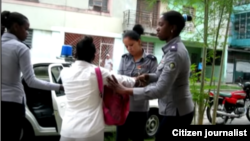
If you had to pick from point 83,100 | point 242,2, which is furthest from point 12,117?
point 242,2

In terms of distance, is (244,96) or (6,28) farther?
(244,96)

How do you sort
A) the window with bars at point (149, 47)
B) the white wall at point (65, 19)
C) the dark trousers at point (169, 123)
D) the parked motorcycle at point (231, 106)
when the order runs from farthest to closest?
the window with bars at point (149, 47)
the white wall at point (65, 19)
the parked motorcycle at point (231, 106)
the dark trousers at point (169, 123)

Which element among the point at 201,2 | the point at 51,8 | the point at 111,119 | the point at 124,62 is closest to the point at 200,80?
the point at 201,2

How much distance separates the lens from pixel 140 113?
107 inches

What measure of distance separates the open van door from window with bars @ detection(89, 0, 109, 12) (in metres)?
9.50

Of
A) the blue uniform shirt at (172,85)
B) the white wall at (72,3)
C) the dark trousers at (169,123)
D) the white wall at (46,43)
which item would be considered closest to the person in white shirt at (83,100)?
the blue uniform shirt at (172,85)

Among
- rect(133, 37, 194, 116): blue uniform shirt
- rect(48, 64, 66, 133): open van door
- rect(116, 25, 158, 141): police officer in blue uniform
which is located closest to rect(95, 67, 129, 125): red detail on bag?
rect(133, 37, 194, 116): blue uniform shirt

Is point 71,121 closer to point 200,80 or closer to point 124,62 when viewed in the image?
point 124,62

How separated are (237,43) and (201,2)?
13.9 meters

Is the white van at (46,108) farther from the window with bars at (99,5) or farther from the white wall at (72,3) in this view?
the window with bars at (99,5)

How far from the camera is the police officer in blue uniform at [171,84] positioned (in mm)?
1884

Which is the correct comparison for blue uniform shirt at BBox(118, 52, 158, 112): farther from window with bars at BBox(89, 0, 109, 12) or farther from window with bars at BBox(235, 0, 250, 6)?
window with bars at BBox(89, 0, 109, 12)

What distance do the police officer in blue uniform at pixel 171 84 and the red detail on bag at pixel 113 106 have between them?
99 mm

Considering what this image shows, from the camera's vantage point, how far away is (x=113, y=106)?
198 centimetres
